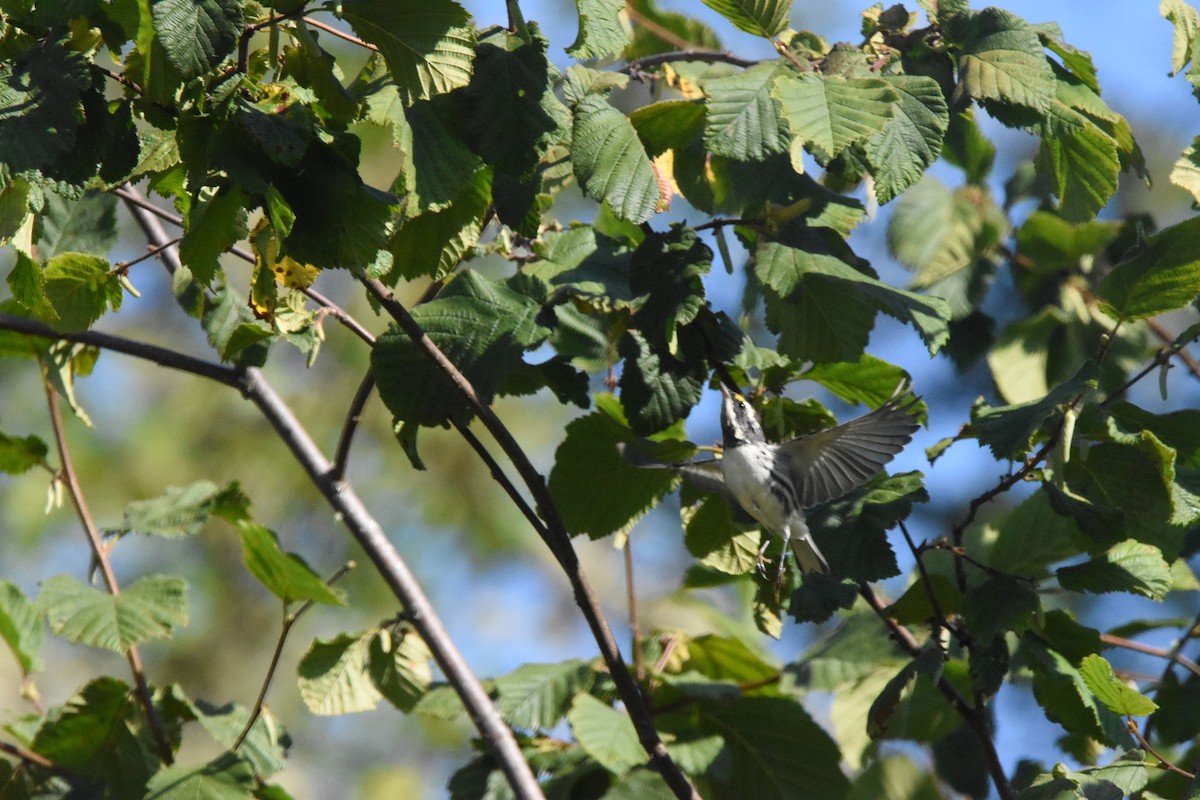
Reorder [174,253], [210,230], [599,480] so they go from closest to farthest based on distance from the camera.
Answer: [210,230], [599,480], [174,253]

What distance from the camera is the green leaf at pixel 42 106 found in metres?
1.21

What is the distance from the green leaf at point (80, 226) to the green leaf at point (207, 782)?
2.80 feet

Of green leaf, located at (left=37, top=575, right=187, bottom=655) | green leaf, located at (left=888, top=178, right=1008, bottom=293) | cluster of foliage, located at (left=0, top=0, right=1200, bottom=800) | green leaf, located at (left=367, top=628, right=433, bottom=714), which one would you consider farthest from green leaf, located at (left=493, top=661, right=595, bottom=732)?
green leaf, located at (left=888, top=178, right=1008, bottom=293)

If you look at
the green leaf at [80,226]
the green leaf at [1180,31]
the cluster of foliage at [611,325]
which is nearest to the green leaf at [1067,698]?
the cluster of foliage at [611,325]

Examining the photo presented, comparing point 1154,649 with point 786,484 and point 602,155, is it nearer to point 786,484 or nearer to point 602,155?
point 786,484

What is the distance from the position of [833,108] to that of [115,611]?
139cm

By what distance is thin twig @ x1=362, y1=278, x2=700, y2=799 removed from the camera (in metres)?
1.49

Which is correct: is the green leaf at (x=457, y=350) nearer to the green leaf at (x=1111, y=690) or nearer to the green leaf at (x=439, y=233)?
the green leaf at (x=439, y=233)

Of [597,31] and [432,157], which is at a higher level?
[597,31]

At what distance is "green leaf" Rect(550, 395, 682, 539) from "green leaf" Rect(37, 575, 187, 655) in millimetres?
684

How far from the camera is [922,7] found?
1711 mm

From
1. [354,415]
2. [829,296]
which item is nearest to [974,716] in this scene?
[829,296]

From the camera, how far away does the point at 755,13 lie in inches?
65.5

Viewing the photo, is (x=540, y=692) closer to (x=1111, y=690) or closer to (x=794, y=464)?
(x=794, y=464)
